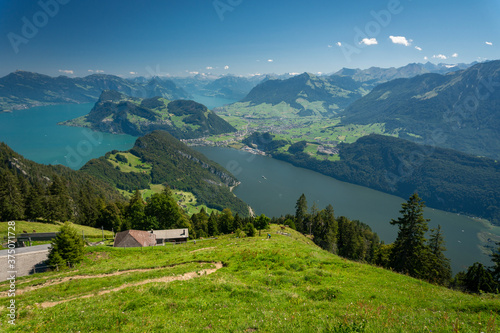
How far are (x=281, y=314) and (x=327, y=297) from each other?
472 cm

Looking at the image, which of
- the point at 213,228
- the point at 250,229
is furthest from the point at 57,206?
the point at 250,229

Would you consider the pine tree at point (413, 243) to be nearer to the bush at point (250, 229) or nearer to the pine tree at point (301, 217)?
the bush at point (250, 229)

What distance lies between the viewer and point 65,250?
30.7 meters

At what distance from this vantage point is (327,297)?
15695 millimetres

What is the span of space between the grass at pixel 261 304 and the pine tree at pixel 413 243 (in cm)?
2131

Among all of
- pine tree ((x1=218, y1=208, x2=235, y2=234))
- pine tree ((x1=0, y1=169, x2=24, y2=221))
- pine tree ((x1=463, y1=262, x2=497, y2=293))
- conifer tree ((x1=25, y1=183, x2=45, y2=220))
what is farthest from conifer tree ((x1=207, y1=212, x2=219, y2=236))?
pine tree ((x1=463, y1=262, x2=497, y2=293))

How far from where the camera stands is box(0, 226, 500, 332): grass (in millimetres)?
11445

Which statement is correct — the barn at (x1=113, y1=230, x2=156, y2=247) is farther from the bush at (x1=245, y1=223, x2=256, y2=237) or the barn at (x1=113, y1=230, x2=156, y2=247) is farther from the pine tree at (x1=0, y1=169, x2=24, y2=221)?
the pine tree at (x1=0, y1=169, x2=24, y2=221)

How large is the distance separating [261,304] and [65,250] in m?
30.7

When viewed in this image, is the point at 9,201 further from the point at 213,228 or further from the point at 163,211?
the point at 213,228

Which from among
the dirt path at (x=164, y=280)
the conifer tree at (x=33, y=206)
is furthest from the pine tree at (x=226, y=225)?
the dirt path at (x=164, y=280)

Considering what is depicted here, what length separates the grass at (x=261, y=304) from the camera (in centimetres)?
1145

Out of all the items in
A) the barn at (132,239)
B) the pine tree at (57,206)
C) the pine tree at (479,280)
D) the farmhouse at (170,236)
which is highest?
the pine tree at (57,206)

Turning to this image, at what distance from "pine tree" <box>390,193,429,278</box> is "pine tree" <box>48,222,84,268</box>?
50667mm
